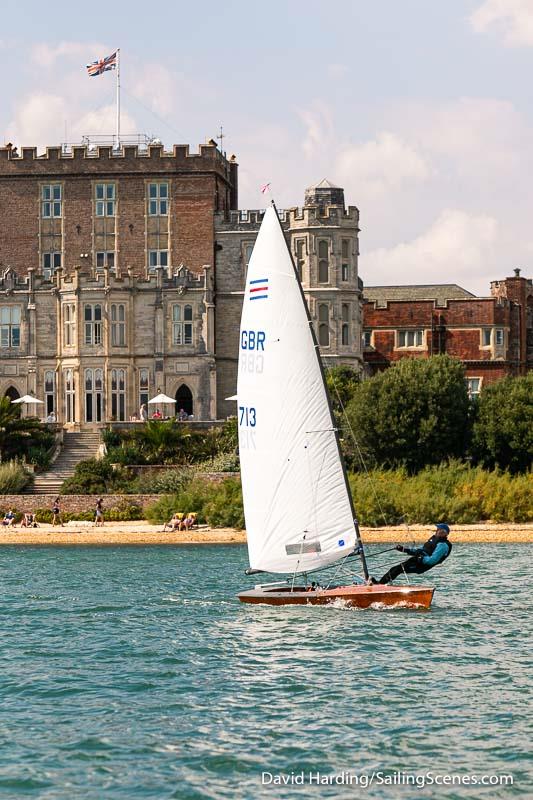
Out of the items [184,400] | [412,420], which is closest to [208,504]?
Result: [412,420]

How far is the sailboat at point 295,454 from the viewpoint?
128ft

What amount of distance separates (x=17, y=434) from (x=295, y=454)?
43.8 meters

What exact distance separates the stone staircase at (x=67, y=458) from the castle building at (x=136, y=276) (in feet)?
8.84

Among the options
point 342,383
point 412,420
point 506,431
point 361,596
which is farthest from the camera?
point 342,383

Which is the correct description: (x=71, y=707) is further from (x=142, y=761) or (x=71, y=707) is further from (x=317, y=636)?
(x=317, y=636)

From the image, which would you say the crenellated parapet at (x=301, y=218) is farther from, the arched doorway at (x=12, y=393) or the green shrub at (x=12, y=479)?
the green shrub at (x=12, y=479)

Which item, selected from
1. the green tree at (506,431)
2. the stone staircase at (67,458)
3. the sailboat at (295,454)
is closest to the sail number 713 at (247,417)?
the sailboat at (295,454)

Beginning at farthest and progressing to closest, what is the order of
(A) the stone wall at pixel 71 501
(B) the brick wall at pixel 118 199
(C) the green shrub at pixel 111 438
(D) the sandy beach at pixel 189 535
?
(B) the brick wall at pixel 118 199 → (C) the green shrub at pixel 111 438 → (A) the stone wall at pixel 71 501 → (D) the sandy beach at pixel 189 535

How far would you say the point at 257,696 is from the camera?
31094 millimetres

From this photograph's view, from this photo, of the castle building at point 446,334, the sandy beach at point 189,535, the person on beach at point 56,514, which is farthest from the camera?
the castle building at point 446,334

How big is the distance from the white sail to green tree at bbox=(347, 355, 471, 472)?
35133mm

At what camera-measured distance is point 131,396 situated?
91.1 m

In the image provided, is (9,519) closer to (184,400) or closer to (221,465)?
(221,465)

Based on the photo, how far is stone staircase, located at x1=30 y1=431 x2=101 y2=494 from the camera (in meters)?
77.4
